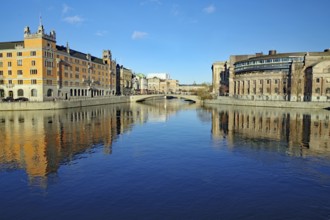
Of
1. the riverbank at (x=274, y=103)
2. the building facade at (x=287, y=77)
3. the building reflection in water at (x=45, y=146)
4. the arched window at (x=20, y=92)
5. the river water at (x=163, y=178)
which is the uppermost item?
the building facade at (x=287, y=77)

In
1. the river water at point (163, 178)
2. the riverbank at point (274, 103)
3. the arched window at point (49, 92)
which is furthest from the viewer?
the arched window at point (49, 92)

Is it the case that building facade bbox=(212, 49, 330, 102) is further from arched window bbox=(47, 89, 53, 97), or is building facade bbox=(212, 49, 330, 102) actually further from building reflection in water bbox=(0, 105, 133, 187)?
building reflection in water bbox=(0, 105, 133, 187)

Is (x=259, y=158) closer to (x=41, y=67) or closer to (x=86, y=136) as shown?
(x=86, y=136)

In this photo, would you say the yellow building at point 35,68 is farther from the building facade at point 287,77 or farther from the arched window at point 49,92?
the building facade at point 287,77

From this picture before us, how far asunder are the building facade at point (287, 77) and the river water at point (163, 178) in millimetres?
95480

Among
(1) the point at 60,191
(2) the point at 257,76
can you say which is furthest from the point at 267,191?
(2) the point at 257,76

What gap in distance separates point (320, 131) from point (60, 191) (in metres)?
51.7

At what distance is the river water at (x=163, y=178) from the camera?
61.2 feet

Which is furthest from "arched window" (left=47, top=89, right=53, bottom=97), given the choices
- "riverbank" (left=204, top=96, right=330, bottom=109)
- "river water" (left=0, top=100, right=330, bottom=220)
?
"riverbank" (left=204, top=96, right=330, bottom=109)

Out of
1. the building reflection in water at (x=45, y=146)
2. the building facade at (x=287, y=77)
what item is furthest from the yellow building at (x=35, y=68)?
the building facade at (x=287, y=77)

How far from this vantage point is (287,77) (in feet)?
479

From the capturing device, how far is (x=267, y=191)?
22250 mm

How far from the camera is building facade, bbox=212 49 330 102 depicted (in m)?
127

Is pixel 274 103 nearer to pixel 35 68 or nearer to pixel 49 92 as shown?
pixel 49 92
